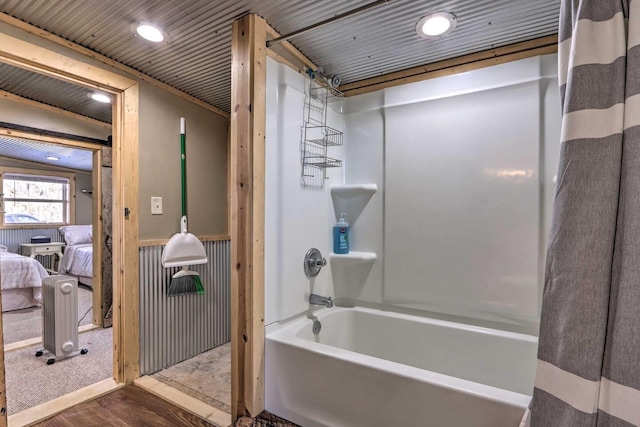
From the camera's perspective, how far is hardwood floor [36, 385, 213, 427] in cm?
170

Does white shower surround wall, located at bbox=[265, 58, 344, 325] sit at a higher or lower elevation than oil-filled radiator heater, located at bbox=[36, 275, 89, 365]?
higher

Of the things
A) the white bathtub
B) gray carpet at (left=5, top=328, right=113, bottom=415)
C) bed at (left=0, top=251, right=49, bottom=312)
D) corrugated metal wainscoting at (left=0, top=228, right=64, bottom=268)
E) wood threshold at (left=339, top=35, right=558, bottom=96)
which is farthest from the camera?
corrugated metal wainscoting at (left=0, top=228, right=64, bottom=268)

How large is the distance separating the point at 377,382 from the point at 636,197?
1.07 m

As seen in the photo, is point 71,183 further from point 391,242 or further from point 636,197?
point 636,197

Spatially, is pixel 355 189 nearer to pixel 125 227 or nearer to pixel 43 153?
pixel 125 227

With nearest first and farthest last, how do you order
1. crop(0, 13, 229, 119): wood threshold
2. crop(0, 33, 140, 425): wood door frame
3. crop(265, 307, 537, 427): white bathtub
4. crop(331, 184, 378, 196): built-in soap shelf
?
crop(265, 307, 537, 427): white bathtub → crop(0, 13, 229, 119): wood threshold → crop(0, 33, 140, 425): wood door frame → crop(331, 184, 378, 196): built-in soap shelf

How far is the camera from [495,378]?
174 centimetres

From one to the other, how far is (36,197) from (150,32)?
5700 mm

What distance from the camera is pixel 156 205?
2.31 metres

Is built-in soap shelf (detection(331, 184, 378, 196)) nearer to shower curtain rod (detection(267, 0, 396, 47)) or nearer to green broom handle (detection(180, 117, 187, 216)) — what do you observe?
shower curtain rod (detection(267, 0, 396, 47))

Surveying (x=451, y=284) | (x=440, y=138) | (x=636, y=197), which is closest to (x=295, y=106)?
(x=440, y=138)

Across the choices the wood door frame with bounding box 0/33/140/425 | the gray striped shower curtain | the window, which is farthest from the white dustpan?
the window

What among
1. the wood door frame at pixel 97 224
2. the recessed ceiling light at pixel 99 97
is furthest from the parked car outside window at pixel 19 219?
the recessed ceiling light at pixel 99 97

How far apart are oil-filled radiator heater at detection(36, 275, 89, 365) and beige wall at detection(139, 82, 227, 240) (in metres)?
0.92
